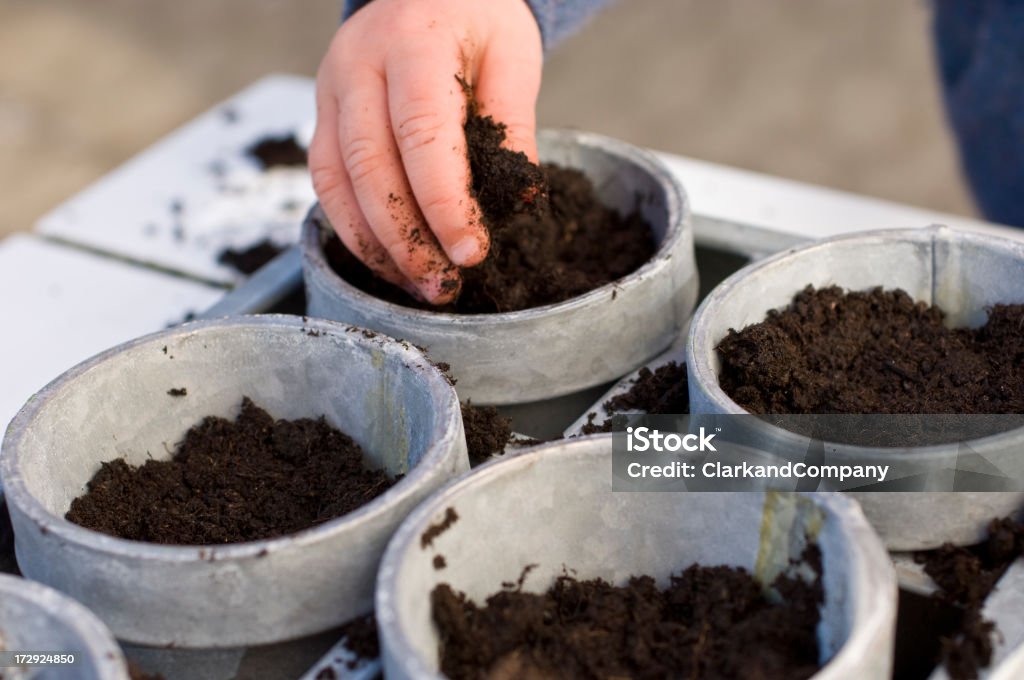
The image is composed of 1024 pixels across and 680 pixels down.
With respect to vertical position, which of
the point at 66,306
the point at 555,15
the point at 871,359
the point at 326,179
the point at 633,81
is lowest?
the point at 633,81

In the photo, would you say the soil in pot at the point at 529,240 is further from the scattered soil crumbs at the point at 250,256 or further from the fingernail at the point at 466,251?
the scattered soil crumbs at the point at 250,256

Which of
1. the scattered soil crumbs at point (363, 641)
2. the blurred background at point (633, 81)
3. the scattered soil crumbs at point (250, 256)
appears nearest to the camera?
the scattered soil crumbs at point (363, 641)

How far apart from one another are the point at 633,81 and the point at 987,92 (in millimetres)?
2251

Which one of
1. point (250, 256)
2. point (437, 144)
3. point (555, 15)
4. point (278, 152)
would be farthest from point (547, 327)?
point (278, 152)

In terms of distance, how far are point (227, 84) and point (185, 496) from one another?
315 cm

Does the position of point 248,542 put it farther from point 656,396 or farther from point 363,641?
point 656,396

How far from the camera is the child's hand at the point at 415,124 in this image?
1.22m

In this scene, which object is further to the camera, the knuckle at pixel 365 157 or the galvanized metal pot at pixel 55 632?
the knuckle at pixel 365 157

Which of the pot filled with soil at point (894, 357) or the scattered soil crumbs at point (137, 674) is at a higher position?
the pot filled with soil at point (894, 357)

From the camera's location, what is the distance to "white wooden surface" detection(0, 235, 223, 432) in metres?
1.48

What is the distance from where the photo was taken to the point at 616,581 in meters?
1.03

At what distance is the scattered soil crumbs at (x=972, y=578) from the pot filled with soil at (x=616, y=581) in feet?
0.30

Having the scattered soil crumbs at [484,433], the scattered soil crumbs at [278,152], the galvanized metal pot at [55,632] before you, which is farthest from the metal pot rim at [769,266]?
the scattered soil crumbs at [278,152]

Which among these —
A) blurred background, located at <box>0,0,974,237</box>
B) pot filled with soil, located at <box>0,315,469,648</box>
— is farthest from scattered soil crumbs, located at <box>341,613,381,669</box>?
blurred background, located at <box>0,0,974,237</box>
